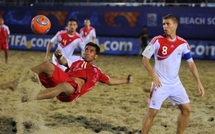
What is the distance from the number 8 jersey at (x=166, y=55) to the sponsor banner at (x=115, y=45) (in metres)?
15.8

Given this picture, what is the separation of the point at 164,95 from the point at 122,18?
17.9 meters

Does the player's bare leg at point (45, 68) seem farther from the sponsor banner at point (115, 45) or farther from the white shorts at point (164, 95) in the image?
the sponsor banner at point (115, 45)

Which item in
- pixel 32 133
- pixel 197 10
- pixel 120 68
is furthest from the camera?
pixel 197 10

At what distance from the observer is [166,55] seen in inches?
250

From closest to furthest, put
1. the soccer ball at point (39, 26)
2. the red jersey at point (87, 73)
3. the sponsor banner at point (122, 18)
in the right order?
the red jersey at point (87, 73)
the soccer ball at point (39, 26)
the sponsor banner at point (122, 18)

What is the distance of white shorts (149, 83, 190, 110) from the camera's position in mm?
6297

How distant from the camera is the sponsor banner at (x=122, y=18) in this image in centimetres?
2234

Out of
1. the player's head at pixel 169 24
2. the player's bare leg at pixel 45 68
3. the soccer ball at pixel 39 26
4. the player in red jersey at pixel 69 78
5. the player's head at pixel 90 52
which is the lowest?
the player in red jersey at pixel 69 78

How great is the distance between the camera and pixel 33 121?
7.54 metres

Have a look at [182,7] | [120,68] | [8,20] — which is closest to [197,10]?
[182,7]

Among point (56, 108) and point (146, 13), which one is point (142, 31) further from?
point (56, 108)

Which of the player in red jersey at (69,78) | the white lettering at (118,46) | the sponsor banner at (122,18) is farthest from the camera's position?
the white lettering at (118,46)

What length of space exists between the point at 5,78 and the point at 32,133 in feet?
20.7

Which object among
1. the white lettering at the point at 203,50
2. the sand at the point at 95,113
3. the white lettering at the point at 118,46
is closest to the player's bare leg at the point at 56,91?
the sand at the point at 95,113
